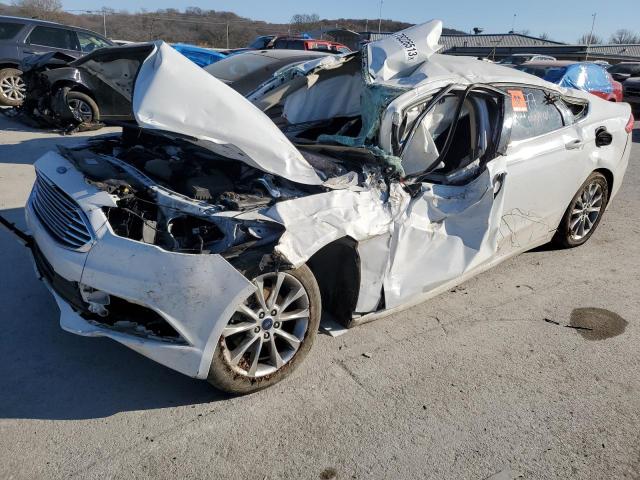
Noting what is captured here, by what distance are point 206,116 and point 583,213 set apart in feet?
12.2

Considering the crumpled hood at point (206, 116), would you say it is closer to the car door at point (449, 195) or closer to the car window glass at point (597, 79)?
the car door at point (449, 195)

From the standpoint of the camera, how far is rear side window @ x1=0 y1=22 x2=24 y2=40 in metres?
10.6

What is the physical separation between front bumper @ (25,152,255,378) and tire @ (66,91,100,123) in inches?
254

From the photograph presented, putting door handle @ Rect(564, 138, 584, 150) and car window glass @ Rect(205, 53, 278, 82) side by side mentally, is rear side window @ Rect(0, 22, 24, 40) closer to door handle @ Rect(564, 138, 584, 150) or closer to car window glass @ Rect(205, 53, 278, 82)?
car window glass @ Rect(205, 53, 278, 82)

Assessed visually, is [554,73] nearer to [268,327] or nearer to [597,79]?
[597,79]

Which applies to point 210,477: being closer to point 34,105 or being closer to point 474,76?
point 474,76

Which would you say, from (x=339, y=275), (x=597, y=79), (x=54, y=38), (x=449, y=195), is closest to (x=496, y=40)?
(x=597, y=79)

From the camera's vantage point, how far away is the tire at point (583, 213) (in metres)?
4.95

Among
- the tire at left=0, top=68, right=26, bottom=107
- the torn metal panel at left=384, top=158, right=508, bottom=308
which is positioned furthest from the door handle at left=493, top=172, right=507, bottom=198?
the tire at left=0, top=68, right=26, bottom=107

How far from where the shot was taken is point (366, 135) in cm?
362

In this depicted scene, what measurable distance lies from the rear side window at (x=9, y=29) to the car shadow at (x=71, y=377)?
9081 mm

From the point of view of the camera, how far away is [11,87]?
35.1 feet

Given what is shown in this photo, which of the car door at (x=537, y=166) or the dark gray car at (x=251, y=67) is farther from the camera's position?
the dark gray car at (x=251, y=67)

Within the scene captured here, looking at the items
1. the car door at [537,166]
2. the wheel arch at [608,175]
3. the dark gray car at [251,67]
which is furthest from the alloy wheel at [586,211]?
the dark gray car at [251,67]
